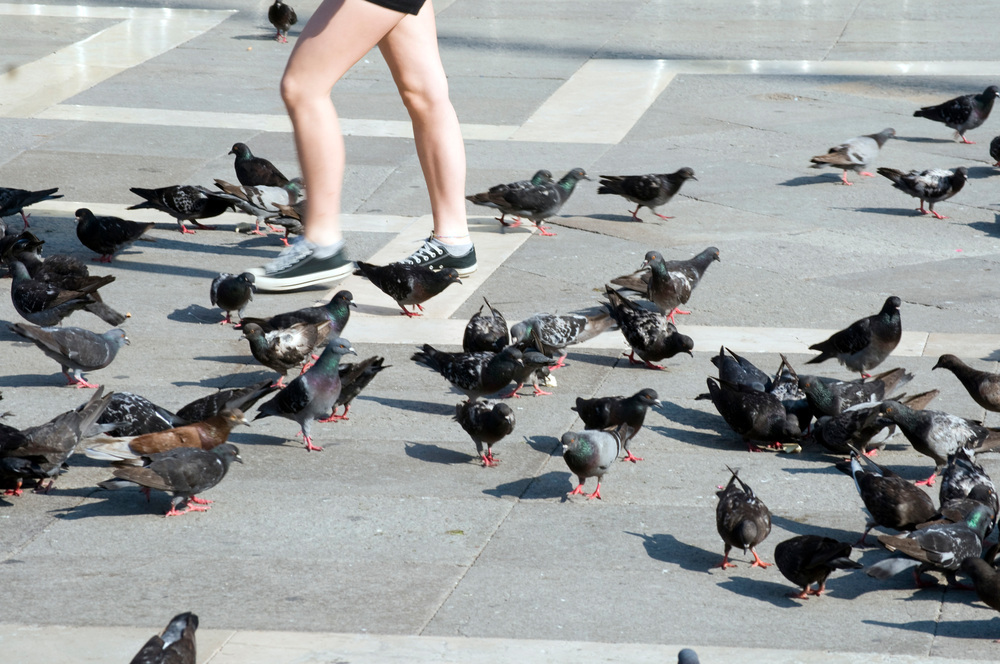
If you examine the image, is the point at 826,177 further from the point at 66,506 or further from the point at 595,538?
the point at 66,506

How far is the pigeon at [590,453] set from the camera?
238 inches

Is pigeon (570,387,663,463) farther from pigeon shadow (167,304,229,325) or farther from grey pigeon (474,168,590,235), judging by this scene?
grey pigeon (474,168,590,235)

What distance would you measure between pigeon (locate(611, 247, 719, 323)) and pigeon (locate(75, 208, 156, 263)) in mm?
3687

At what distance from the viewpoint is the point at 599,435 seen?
243 inches

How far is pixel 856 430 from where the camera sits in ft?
21.7

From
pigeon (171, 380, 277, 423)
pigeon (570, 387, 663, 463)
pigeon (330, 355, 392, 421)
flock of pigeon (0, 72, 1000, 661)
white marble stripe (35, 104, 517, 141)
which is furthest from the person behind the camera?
white marble stripe (35, 104, 517, 141)

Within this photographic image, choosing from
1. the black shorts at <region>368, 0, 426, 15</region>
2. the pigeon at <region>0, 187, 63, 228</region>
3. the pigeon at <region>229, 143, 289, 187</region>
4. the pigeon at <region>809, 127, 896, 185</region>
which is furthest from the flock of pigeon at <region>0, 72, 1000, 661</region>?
the pigeon at <region>809, 127, 896, 185</region>

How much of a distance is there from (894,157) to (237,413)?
343 inches

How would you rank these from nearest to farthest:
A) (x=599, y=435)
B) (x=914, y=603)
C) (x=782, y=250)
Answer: (x=914, y=603) → (x=599, y=435) → (x=782, y=250)

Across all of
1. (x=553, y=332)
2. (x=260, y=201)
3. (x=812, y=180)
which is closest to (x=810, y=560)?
(x=553, y=332)

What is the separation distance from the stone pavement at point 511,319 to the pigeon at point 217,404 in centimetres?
32

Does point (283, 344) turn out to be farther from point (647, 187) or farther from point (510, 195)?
point (647, 187)

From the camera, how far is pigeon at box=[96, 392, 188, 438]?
637 cm

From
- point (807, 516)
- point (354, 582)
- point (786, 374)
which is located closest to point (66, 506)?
point (354, 582)
